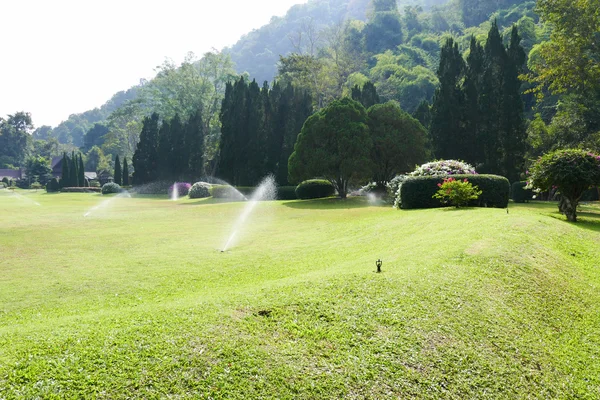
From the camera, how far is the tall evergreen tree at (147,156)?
52.6 metres

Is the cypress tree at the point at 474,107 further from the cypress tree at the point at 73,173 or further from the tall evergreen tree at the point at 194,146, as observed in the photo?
the cypress tree at the point at 73,173

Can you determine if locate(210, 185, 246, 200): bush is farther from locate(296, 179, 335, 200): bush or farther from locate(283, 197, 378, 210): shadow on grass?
locate(283, 197, 378, 210): shadow on grass

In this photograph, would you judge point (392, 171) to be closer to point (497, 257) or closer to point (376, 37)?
point (497, 257)

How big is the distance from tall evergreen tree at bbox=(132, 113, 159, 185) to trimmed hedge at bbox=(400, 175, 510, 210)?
4005cm

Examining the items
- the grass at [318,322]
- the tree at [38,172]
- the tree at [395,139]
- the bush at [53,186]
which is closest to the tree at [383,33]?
the bush at [53,186]

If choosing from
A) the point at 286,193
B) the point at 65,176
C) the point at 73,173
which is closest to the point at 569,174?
the point at 286,193

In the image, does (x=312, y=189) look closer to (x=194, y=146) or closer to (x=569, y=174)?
(x=569, y=174)

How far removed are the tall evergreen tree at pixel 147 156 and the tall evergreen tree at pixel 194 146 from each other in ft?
18.1

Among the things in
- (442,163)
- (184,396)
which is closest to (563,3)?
(442,163)

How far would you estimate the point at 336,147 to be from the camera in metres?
26.7

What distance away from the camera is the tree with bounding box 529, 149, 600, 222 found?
43.2ft

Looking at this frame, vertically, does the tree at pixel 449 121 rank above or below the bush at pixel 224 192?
above

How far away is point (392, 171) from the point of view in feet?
97.9

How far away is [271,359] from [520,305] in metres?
3.69
